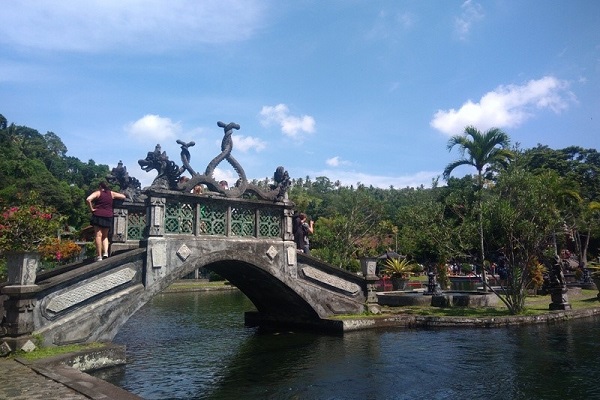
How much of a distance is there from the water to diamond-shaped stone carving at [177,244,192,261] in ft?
8.28

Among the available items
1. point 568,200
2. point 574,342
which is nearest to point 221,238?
point 574,342

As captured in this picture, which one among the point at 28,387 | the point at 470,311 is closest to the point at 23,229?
the point at 28,387

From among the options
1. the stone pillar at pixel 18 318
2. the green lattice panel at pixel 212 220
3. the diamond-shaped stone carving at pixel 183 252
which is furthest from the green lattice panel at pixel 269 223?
the stone pillar at pixel 18 318

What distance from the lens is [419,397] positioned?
330 inches

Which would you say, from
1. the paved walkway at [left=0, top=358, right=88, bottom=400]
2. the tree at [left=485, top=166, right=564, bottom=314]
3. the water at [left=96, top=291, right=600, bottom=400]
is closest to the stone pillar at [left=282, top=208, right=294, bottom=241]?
the water at [left=96, top=291, right=600, bottom=400]

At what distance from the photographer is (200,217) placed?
1341 cm

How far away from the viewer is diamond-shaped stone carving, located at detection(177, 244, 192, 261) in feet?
41.7

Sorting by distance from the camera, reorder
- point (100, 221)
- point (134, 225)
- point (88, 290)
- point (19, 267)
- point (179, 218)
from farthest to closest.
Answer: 1. point (134, 225)
2. point (179, 218)
3. point (100, 221)
4. point (88, 290)
5. point (19, 267)

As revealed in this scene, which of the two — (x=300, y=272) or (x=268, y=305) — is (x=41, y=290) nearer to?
(x=300, y=272)

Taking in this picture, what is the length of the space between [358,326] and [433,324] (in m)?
2.56

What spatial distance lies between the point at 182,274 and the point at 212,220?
181 cm

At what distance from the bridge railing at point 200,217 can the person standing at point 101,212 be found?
943mm

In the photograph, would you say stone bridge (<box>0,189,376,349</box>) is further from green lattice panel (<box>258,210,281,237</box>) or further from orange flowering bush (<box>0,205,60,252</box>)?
orange flowering bush (<box>0,205,60,252</box>)

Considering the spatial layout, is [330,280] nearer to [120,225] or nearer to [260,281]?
[260,281]
